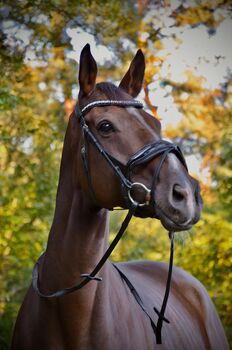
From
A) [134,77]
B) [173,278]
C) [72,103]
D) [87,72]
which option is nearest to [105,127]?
[87,72]

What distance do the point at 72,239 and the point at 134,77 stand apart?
119 centimetres

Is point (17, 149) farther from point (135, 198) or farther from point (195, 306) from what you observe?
point (135, 198)

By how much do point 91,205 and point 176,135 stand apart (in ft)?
20.4

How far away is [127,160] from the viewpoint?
2.87 metres

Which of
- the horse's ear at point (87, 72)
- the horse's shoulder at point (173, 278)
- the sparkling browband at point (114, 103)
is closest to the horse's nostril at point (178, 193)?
the sparkling browband at point (114, 103)

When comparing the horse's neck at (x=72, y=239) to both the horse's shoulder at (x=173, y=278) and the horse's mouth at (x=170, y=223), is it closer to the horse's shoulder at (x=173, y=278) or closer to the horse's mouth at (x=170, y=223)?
the horse's mouth at (x=170, y=223)

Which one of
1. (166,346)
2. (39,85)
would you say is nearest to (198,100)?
(39,85)

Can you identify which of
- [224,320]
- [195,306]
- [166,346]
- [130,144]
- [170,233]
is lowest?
[224,320]

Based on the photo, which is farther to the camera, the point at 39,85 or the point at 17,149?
the point at 39,85

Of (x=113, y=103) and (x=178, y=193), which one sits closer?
(x=178, y=193)

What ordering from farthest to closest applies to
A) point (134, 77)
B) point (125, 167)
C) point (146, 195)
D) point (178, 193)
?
point (134, 77) → point (125, 167) → point (146, 195) → point (178, 193)

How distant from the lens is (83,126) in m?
3.16

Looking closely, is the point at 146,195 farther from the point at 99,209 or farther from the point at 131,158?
the point at 99,209

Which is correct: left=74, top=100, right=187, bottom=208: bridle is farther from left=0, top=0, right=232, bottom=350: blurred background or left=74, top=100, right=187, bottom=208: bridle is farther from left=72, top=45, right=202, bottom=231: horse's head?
left=0, top=0, right=232, bottom=350: blurred background
